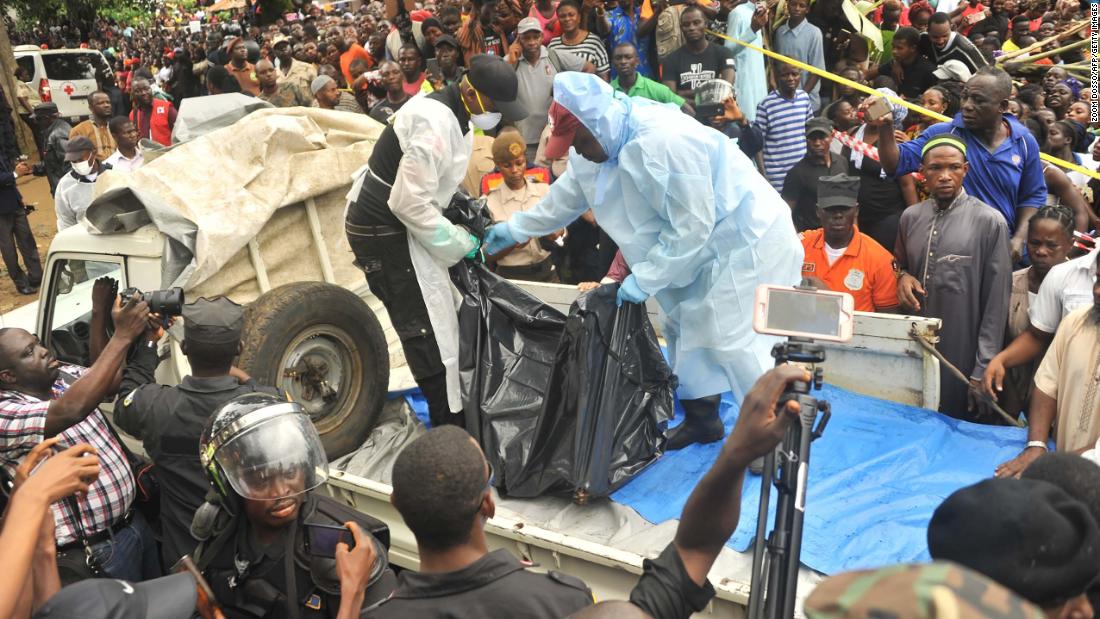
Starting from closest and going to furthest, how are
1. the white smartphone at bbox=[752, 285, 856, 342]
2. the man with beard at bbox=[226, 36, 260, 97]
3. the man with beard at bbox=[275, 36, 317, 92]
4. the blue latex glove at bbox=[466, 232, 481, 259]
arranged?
the white smartphone at bbox=[752, 285, 856, 342] → the blue latex glove at bbox=[466, 232, 481, 259] → the man with beard at bbox=[226, 36, 260, 97] → the man with beard at bbox=[275, 36, 317, 92]

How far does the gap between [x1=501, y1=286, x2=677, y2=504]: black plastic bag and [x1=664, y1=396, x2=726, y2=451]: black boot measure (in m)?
0.16

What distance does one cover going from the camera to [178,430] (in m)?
2.91

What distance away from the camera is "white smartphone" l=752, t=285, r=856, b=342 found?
197 centimetres

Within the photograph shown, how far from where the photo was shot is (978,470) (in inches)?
145

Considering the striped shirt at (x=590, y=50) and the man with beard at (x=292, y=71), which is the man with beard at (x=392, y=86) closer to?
the striped shirt at (x=590, y=50)

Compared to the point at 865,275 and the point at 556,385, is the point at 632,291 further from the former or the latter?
the point at 865,275

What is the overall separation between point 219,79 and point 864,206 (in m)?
7.79

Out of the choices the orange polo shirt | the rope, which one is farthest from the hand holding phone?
the orange polo shirt

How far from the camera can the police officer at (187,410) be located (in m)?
2.92

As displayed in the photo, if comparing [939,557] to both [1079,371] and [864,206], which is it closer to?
[1079,371]

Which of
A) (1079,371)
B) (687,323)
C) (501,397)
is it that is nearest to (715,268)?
(687,323)

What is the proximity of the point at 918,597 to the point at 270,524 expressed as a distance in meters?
1.83

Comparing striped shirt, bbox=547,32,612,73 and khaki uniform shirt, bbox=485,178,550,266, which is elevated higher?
striped shirt, bbox=547,32,612,73

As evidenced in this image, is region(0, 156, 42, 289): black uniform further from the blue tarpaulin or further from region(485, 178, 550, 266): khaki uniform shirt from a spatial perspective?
the blue tarpaulin
